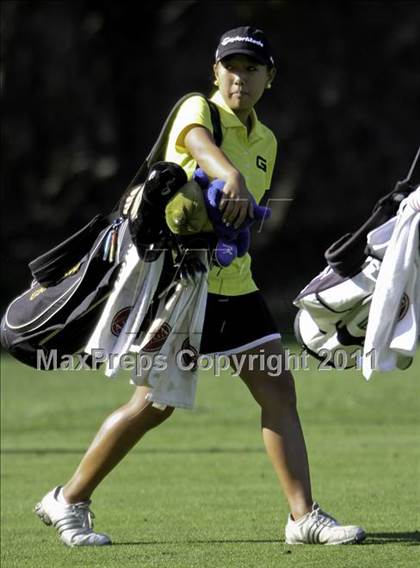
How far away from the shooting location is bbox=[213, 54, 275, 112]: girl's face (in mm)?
6449

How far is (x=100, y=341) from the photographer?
6219 mm

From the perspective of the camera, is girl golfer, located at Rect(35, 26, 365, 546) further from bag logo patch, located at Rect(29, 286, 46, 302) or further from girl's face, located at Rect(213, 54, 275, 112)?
bag logo patch, located at Rect(29, 286, 46, 302)

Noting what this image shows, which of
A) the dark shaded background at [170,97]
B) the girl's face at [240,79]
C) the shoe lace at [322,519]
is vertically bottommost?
the shoe lace at [322,519]

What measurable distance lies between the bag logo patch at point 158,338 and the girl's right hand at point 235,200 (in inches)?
23.4

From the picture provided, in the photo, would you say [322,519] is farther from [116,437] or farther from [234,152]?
[234,152]

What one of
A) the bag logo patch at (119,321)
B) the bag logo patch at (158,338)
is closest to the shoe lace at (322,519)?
the bag logo patch at (158,338)

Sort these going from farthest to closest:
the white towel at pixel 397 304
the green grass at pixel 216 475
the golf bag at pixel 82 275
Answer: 1. the green grass at pixel 216 475
2. the golf bag at pixel 82 275
3. the white towel at pixel 397 304

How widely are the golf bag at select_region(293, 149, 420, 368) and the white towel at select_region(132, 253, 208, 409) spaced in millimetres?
434

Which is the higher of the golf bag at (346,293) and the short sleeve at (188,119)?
the short sleeve at (188,119)

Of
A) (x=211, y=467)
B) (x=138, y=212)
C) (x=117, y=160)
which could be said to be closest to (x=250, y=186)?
(x=138, y=212)

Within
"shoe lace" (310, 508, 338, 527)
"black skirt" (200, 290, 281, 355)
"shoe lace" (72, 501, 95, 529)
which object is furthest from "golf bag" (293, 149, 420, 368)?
"shoe lace" (72, 501, 95, 529)

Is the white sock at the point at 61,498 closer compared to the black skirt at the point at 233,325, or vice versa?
the black skirt at the point at 233,325

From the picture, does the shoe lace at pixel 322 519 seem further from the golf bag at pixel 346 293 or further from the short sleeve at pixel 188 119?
the short sleeve at pixel 188 119

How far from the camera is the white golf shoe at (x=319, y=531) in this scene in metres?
6.52
